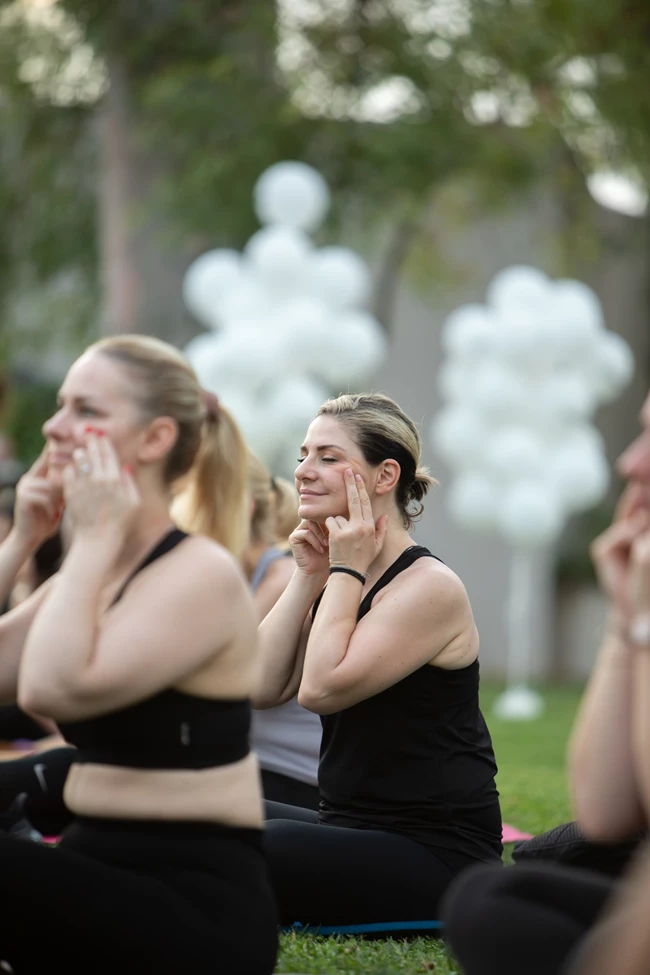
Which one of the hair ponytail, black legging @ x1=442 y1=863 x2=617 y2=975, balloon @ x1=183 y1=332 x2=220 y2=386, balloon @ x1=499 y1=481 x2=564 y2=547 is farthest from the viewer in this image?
balloon @ x1=499 y1=481 x2=564 y2=547

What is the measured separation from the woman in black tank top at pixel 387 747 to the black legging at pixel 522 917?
0.79 metres

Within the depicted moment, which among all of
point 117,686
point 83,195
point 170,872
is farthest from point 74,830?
point 83,195

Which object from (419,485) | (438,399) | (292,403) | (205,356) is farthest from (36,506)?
(438,399)

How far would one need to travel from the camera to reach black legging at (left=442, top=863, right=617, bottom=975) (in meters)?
1.92

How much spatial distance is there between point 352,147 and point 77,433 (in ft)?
31.0

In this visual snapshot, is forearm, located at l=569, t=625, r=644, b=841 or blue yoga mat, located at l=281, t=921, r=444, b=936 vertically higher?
forearm, located at l=569, t=625, r=644, b=841

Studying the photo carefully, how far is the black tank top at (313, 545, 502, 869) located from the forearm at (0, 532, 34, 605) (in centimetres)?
81

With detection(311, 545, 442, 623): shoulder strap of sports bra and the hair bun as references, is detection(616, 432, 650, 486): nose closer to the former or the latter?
detection(311, 545, 442, 623): shoulder strap of sports bra

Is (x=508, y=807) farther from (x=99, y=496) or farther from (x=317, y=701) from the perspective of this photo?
(x=99, y=496)

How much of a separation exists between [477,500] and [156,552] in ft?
26.2

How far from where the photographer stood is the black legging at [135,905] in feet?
6.68

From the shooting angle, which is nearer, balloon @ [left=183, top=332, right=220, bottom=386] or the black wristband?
the black wristband

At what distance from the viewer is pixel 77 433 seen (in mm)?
2258

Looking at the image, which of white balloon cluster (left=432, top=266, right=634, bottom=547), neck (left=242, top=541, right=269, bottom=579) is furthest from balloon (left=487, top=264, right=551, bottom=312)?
neck (left=242, top=541, right=269, bottom=579)
